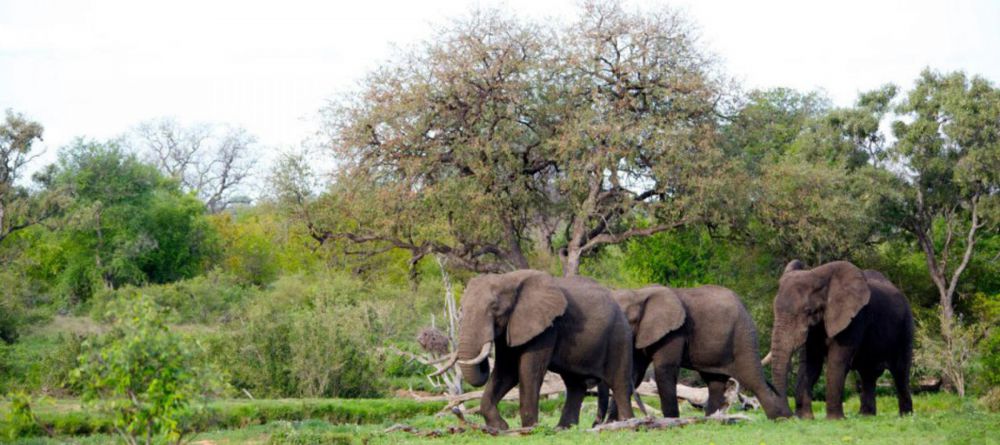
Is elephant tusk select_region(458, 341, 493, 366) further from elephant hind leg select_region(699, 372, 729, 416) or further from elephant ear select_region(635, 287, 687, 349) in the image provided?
elephant hind leg select_region(699, 372, 729, 416)

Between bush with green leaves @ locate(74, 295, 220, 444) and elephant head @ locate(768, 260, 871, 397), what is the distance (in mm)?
11286

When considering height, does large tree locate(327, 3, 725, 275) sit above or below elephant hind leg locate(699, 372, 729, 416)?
above

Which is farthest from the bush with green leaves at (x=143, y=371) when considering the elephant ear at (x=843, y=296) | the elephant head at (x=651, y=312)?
the elephant ear at (x=843, y=296)

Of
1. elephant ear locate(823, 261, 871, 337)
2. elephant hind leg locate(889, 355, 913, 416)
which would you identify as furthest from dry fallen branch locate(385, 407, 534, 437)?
elephant hind leg locate(889, 355, 913, 416)

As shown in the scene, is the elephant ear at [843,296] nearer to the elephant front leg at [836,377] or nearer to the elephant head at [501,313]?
the elephant front leg at [836,377]

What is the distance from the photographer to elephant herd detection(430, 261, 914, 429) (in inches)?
740

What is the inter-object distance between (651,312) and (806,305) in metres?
2.72

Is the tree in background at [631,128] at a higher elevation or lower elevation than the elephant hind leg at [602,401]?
higher

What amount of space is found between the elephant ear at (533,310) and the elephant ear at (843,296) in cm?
511

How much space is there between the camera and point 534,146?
36.7 m

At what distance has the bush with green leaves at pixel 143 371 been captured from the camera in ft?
42.0

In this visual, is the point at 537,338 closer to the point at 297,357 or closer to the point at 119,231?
the point at 297,357

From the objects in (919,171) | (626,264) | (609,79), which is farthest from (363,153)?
(919,171)

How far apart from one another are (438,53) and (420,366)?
9.56 m
